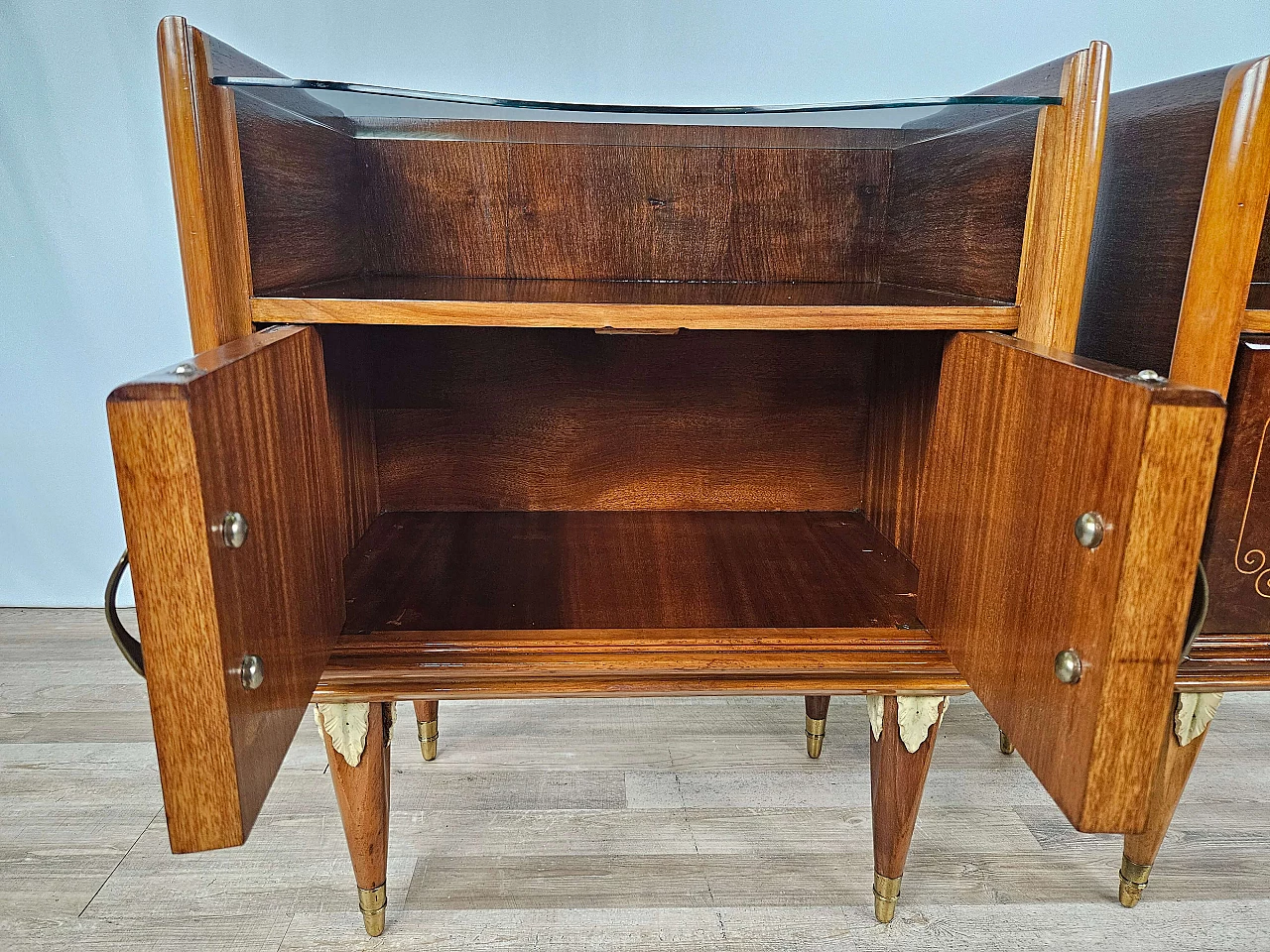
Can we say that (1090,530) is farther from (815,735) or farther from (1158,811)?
(815,735)

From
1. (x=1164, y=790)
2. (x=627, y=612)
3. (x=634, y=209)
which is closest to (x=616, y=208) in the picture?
(x=634, y=209)

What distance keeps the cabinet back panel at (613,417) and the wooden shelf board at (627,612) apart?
57 millimetres

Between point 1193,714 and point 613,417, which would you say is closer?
point 1193,714

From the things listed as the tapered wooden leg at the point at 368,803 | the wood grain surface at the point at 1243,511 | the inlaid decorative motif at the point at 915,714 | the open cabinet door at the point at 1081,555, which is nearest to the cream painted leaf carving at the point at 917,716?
the inlaid decorative motif at the point at 915,714

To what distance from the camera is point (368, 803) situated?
82 centimetres

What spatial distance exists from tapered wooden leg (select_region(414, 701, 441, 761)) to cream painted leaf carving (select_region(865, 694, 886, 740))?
1.98ft

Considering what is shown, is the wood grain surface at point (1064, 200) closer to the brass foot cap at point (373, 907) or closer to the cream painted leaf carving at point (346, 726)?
the cream painted leaf carving at point (346, 726)

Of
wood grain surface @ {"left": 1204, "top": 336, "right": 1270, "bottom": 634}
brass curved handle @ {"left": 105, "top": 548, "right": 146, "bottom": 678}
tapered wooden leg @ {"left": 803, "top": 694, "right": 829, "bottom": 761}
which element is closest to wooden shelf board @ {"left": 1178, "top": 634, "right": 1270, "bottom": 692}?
wood grain surface @ {"left": 1204, "top": 336, "right": 1270, "bottom": 634}

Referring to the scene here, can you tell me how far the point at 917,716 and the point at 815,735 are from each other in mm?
455

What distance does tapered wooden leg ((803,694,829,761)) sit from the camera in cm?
122

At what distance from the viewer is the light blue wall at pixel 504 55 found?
1.43m

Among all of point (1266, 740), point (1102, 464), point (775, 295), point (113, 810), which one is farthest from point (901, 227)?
point (113, 810)

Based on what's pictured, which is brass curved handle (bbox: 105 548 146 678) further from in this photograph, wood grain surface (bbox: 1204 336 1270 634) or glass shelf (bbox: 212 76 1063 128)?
wood grain surface (bbox: 1204 336 1270 634)

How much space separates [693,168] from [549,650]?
55cm
